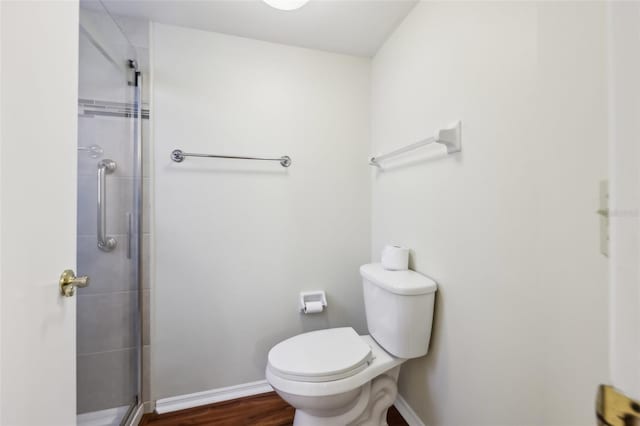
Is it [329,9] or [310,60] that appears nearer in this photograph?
[329,9]

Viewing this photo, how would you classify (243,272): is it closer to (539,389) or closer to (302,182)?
(302,182)

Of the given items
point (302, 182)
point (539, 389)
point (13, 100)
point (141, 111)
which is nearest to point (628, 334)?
point (539, 389)

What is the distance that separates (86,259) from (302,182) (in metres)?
1.09

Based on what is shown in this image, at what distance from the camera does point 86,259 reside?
3.86 feet

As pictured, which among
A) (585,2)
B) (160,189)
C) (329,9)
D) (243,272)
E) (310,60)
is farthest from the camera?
(310,60)

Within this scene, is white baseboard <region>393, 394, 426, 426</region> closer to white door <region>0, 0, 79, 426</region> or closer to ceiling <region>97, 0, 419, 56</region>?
white door <region>0, 0, 79, 426</region>

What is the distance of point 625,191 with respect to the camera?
0.58ft

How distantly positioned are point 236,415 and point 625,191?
5.82ft

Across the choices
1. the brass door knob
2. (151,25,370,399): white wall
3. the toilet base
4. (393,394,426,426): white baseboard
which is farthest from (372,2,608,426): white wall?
the brass door knob

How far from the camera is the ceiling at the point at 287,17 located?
132 cm

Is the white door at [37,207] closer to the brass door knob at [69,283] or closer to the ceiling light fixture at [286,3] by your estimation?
the brass door knob at [69,283]

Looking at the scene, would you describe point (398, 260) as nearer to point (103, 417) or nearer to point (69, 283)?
point (69, 283)

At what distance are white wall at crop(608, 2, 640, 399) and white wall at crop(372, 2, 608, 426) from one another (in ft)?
1.96

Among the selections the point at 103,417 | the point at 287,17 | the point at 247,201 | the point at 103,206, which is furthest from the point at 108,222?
the point at 287,17
